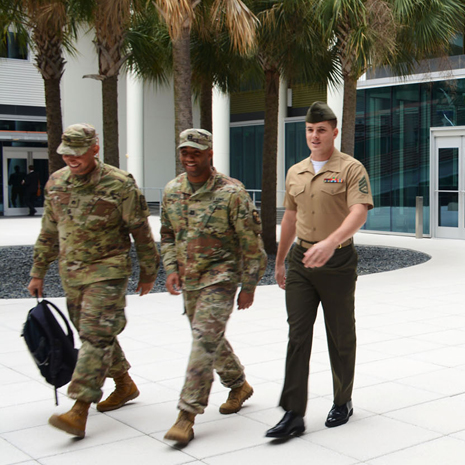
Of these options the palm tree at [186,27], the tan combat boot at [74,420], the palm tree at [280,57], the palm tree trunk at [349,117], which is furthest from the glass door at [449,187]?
the tan combat boot at [74,420]

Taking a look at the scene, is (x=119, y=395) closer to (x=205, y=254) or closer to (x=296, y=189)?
(x=205, y=254)

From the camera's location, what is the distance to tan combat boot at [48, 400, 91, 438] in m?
4.33

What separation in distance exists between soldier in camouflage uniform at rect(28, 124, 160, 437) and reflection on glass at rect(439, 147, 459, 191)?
50.6 feet

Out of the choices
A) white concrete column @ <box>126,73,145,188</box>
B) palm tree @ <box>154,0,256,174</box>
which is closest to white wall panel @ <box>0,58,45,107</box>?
white concrete column @ <box>126,73,145,188</box>

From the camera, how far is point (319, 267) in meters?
4.44

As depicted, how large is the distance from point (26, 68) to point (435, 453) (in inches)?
1080

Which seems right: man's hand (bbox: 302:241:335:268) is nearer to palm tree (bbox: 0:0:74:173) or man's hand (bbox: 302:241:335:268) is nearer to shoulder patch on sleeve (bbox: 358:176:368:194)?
shoulder patch on sleeve (bbox: 358:176:368:194)

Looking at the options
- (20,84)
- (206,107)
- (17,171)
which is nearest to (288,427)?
(206,107)

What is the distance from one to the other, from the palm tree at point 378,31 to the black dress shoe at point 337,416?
8.56 metres

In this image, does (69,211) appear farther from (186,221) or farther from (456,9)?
(456,9)

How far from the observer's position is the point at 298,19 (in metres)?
13.3

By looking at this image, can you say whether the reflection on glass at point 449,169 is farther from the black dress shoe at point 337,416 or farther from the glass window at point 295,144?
the black dress shoe at point 337,416

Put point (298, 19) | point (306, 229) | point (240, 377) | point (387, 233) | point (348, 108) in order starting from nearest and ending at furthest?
1. point (306, 229)
2. point (240, 377)
3. point (298, 19)
4. point (348, 108)
5. point (387, 233)

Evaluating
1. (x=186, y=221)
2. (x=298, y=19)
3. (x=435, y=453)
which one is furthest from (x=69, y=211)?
(x=298, y=19)
